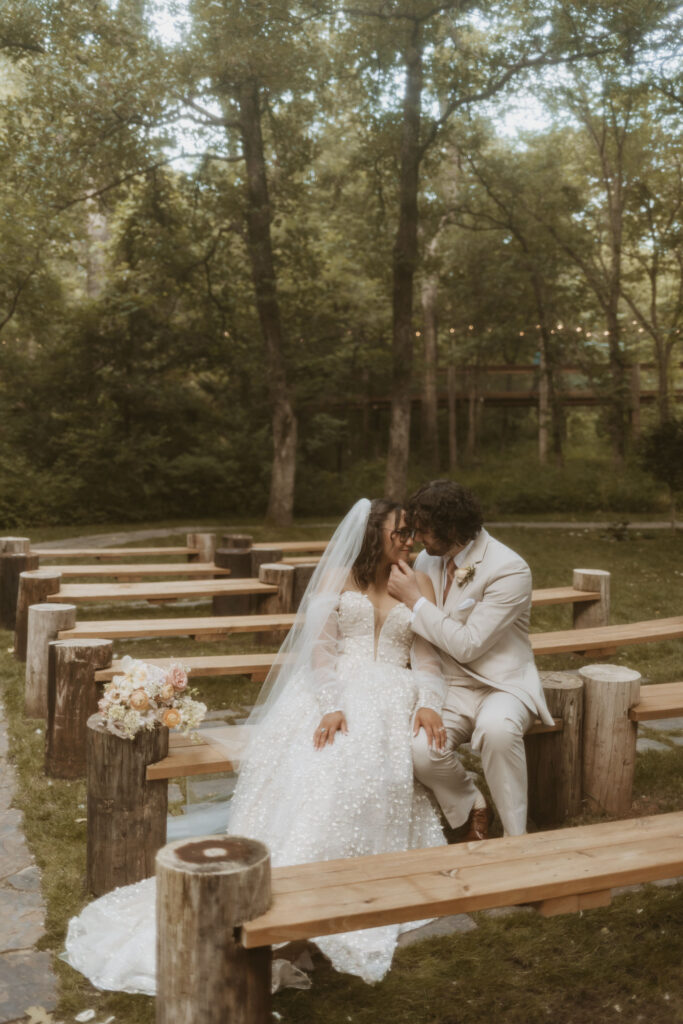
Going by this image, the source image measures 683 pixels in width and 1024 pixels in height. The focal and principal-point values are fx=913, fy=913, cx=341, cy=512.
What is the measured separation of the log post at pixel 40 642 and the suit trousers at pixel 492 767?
288 centimetres

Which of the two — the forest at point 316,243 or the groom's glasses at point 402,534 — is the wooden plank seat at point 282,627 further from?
the forest at point 316,243

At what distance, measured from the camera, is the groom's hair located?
432 cm

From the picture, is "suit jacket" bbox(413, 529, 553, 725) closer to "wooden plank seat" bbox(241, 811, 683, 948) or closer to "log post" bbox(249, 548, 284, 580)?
"wooden plank seat" bbox(241, 811, 683, 948)

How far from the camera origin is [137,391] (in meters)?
20.5

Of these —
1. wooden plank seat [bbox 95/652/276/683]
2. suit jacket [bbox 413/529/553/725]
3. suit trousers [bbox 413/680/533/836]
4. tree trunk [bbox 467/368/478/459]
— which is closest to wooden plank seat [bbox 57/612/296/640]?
wooden plank seat [bbox 95/652/276/683]

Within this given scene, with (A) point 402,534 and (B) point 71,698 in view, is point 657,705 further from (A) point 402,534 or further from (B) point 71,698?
(B) point 71,698

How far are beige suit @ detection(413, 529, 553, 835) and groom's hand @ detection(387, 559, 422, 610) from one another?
8cm

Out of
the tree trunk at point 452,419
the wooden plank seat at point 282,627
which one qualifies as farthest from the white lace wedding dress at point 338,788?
the tree trunk at point 452,419

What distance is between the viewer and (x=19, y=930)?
3.44m

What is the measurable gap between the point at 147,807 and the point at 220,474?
17455mm

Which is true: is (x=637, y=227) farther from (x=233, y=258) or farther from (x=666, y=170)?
(x=233, y=258)

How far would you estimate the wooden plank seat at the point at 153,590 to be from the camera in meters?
7.39

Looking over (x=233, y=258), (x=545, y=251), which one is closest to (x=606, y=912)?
(x=233, y=258)

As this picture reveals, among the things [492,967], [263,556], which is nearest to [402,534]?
[492,967]
